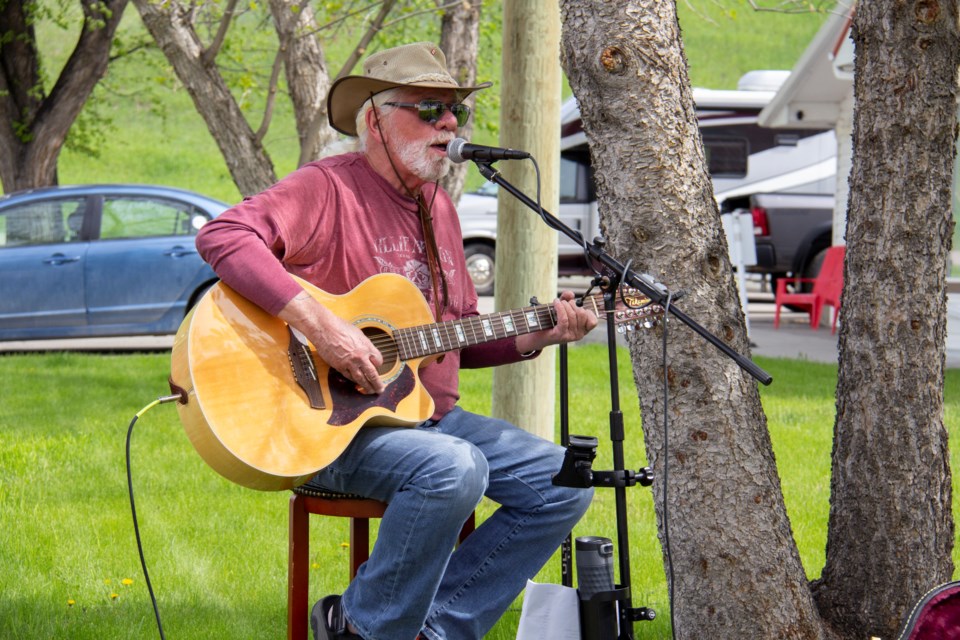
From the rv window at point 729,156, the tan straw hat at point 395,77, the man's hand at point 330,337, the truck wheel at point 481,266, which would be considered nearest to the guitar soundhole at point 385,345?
the man's hand at point 330,337

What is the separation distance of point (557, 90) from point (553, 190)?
421mm

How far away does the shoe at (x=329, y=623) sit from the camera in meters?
3.31

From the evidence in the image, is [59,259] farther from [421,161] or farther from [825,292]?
[421,161]

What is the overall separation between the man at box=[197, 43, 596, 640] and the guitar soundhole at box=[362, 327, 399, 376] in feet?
0.24

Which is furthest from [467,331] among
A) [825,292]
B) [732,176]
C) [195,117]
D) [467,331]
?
[195,117]

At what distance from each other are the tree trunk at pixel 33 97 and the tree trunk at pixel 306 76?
20.0 feet

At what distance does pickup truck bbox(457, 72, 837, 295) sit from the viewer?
1664cm

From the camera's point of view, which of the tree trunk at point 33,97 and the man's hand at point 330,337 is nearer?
the man's hand at point 330,337

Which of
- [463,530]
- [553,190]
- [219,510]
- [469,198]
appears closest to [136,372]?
[219,510]

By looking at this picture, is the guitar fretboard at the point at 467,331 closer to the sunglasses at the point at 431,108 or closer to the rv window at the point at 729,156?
the sunglasses at the point at 431,108

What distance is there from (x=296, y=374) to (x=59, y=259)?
8069 millimetres

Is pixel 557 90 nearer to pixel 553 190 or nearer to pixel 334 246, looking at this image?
pixel 553 190

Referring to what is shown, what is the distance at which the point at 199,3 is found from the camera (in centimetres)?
867

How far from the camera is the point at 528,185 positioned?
5242 mm
